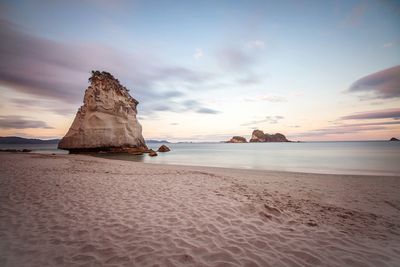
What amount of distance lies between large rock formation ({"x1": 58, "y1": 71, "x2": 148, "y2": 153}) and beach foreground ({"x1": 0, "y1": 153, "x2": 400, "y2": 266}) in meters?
31.4

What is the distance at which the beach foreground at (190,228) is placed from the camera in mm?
3344

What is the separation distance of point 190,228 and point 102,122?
38030 millimetres

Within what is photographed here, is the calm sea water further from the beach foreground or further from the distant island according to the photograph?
the distant island

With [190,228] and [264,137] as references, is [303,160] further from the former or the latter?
[264,137]

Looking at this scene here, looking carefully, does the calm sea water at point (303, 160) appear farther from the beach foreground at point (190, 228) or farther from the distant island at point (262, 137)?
the distant island at point (262, 137)

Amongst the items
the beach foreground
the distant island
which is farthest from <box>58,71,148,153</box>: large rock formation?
the distant island

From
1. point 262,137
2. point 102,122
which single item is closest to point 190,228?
point 102,122

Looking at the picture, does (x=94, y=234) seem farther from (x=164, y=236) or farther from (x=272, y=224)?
(x=272, y=224)

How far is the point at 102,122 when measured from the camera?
121ft

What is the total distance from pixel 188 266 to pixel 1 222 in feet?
15.9

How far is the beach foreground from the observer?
3.34m

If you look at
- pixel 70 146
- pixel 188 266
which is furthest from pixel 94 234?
pixel 70 146

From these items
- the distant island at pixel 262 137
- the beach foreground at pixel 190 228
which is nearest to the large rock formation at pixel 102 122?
the beach foreground at pixel 190 228

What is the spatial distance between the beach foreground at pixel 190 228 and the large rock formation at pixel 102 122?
3138 centimetres
